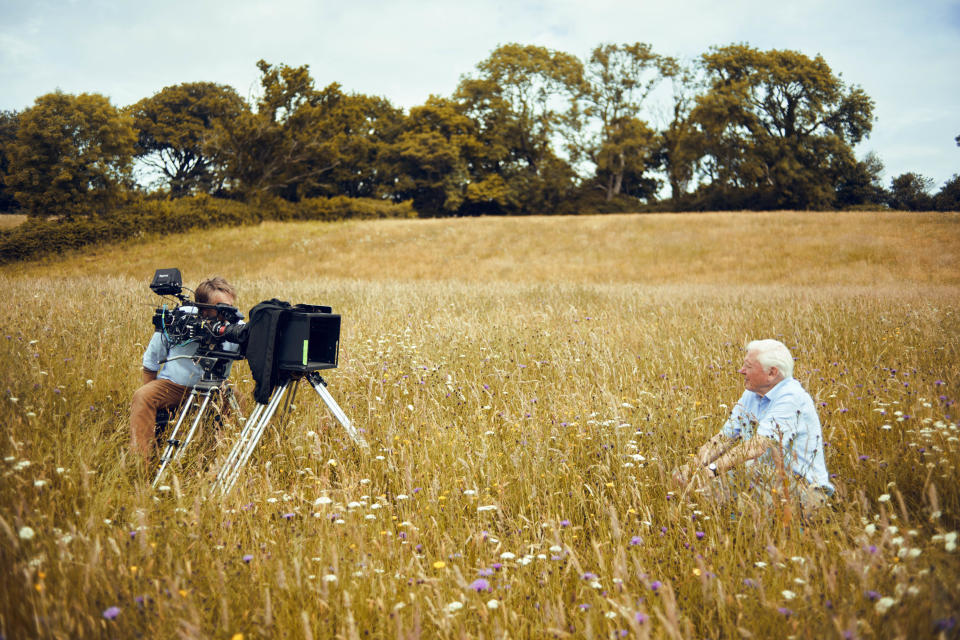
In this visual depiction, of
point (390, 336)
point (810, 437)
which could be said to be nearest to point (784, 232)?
point (390, 336)

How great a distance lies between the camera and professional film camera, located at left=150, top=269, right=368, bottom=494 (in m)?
2.89

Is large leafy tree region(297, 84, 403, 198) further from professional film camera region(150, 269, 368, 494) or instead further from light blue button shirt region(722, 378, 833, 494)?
light blue button shirt region(722, 378, 833, 494)

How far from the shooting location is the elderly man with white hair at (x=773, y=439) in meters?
2.58

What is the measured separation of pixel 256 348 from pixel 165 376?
1256mm

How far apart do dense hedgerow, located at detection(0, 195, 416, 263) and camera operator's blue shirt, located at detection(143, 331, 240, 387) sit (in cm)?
2783

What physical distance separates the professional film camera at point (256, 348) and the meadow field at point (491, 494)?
19 centimetres

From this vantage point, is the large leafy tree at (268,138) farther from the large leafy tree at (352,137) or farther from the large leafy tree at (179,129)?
the large leafy tree at (179,129)

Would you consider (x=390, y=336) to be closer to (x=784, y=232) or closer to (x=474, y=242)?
(x=474, y=242)

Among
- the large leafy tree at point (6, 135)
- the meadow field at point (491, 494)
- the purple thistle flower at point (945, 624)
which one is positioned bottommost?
the meadow field at point (491, 494)

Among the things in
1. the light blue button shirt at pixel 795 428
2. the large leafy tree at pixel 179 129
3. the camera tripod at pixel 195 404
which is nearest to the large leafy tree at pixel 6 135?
the large leafy tree at pixel 179 129

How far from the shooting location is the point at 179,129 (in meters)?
45.1

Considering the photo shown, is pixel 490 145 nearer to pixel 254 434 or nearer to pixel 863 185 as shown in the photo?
pixel 863 185

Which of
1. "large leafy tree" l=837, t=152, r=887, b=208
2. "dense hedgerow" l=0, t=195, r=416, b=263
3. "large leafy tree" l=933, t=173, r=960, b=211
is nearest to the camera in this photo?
"dense hedgerow" l=0, t=195, r=416, b=263

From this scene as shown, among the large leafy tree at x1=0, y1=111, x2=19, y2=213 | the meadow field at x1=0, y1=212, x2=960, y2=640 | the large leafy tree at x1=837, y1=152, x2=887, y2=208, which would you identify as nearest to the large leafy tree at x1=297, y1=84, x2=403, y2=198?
the large leafy tree at x1=0, y1=111, x2=19, y2=213
